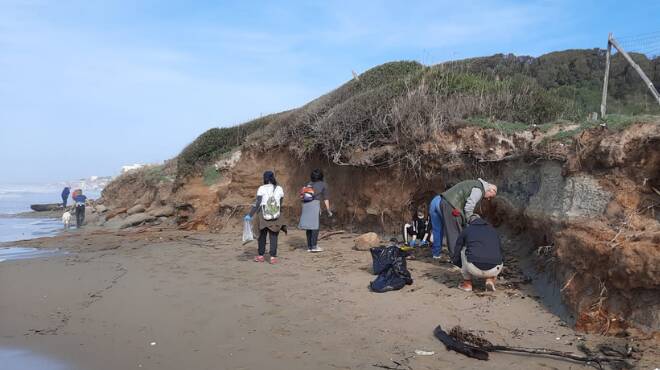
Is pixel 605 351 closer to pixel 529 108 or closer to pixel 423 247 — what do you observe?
pixel 423 247

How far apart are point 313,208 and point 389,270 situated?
2788mm

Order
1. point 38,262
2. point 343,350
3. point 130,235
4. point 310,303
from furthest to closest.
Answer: point 130,235 → point 38,262 → point 310,303 → point 343,350

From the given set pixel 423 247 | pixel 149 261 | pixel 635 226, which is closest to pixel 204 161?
pixel 149 261

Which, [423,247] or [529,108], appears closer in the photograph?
[423,247]

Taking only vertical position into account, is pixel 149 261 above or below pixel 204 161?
below

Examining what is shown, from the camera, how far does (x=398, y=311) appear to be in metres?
5.80

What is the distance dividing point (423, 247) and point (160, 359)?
18.0 feet

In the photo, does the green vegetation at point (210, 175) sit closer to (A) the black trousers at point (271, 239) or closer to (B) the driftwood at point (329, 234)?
(B) the driftwood at point (329, 234)

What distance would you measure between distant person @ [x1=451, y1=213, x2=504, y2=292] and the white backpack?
3442 millimetres

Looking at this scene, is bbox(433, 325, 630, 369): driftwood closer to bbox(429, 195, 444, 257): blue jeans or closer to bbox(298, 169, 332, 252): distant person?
bbox(429, 195, 444, 257): blue jeans

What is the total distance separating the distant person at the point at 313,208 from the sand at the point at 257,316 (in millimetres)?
485

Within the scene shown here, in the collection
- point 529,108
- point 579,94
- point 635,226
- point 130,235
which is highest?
point 579,94

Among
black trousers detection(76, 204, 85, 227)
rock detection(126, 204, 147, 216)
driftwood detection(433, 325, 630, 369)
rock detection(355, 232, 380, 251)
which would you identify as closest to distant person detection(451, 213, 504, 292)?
driftwood detection(433, 325, 630, 369)

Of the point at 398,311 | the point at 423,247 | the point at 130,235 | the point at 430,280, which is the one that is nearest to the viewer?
the point at 398,311
